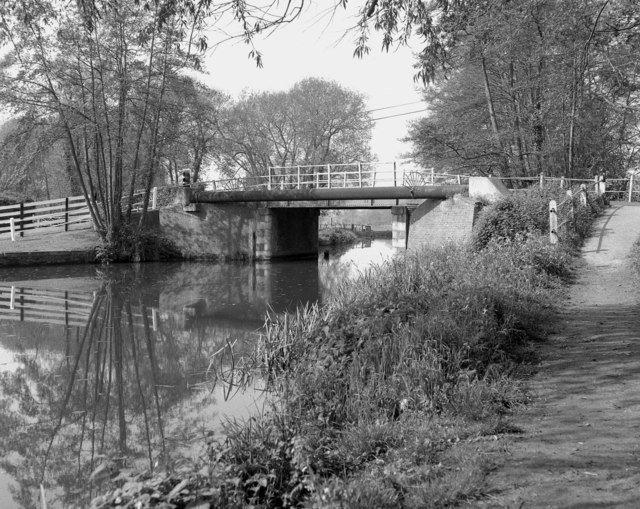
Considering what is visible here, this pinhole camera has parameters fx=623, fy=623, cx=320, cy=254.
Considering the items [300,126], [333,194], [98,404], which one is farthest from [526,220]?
[300,126]

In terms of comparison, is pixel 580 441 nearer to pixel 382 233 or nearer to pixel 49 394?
pixel 49 394

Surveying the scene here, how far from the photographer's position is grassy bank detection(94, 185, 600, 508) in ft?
12.6

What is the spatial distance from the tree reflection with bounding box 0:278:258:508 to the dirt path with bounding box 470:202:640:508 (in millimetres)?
2578

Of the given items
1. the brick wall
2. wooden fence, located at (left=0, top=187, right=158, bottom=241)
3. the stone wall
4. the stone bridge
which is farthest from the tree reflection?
the stone wall

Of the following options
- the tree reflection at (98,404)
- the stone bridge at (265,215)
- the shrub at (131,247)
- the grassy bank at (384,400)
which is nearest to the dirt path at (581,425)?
the grassy bank at (384,400)

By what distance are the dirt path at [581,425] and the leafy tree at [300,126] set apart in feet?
131

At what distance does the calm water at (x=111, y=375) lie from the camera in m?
5.62

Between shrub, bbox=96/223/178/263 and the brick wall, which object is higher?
the brick wall

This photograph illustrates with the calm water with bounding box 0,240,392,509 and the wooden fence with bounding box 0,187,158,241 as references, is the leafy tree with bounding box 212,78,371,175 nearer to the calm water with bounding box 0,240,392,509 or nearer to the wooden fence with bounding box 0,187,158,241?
the wooden fence with bounding box 0,187,158,241

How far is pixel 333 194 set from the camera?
2836cm

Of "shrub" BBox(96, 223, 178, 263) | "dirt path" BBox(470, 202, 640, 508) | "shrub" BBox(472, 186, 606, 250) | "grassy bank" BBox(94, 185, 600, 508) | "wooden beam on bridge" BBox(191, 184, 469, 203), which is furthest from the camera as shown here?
"shrub" BBox(96, 223, 178, 263)

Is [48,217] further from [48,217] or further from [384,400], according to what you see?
[384,400]

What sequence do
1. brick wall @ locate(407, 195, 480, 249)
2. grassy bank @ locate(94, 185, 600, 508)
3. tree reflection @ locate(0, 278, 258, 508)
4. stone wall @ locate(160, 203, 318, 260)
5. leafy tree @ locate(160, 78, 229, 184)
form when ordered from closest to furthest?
grassy bank @ locate(94, 185, 600, 508), tree reflection @ locate(0, 278, 258, 508), brick wall @ locate(407, 195, 480, 249), leafy tree @ locate(160, 78, 229, 184), stone wall @ locate(160, 203, 318, 260)

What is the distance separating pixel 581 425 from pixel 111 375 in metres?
6.37
